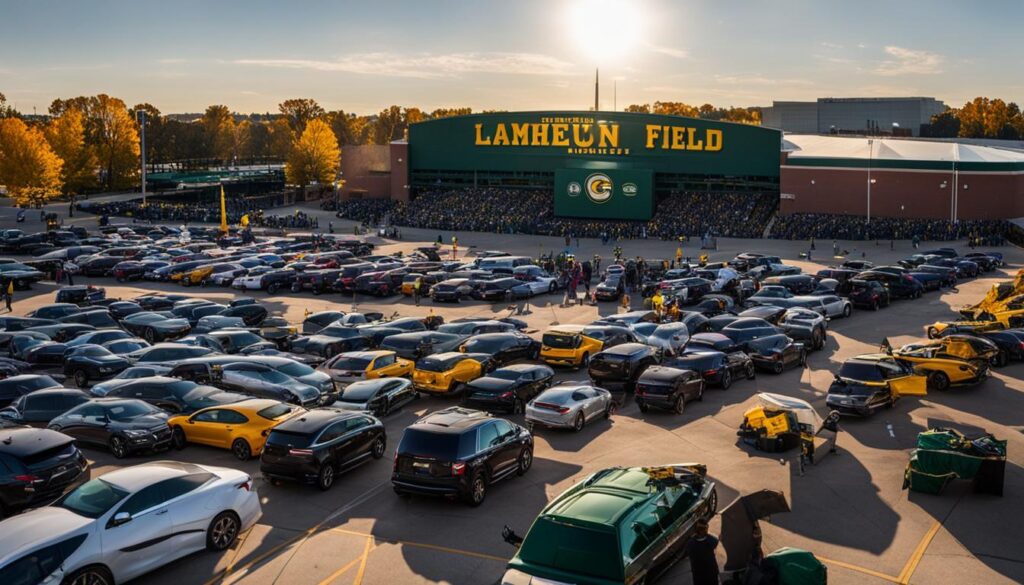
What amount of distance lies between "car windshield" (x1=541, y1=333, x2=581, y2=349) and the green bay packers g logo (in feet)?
166

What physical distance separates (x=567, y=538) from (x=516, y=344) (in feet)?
51.9

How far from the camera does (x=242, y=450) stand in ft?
58.7

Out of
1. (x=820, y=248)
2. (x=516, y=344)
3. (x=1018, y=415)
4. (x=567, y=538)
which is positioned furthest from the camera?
(x=820, y=248)

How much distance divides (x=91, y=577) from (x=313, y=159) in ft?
309

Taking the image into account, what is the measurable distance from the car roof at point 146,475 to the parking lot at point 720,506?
1.19 meters

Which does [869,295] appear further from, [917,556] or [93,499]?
[93,499]

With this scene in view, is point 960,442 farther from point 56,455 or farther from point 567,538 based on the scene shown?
point 56,455

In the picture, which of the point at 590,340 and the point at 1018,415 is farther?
the point at 590,340

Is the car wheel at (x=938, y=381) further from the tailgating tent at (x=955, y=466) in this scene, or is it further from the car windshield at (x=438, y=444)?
the car windshield at (x=438, y=444)

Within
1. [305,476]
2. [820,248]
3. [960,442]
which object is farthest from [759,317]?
[820,248]

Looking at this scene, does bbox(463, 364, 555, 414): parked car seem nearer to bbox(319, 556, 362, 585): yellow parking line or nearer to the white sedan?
the white sedan

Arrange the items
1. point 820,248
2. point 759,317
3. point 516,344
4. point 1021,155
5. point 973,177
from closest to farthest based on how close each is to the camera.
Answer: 1. point 516,344
2. point 759,317
3. point 820,248
4. point 973,177
5. point 1021,155

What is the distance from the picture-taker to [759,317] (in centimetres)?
3098

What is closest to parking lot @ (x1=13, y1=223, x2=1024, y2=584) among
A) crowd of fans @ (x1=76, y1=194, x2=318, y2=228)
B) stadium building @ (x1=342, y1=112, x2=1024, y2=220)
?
stadium building @ (x1=342, y1=112, x2=1024, y2=220)
